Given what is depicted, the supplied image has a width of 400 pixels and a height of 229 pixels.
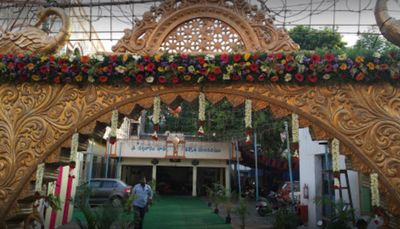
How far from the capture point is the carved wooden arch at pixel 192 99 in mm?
3715

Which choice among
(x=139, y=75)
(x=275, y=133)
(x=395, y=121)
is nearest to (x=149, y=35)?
(x=139, y=75)

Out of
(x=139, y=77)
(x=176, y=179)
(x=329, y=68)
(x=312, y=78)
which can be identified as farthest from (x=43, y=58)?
(x=176, y=179)

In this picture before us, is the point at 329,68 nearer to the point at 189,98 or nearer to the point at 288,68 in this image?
the point at 288,68

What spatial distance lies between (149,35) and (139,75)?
1.83 feet

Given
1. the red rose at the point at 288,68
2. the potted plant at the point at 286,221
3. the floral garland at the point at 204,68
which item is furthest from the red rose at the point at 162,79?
the potted plant at the point at 286,221

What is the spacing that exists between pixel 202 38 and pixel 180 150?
12.7 meters

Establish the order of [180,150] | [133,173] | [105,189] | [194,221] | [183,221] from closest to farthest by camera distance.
Answer: [183,221]
[194,221]
[105,189]
[180,150]
[133,173]

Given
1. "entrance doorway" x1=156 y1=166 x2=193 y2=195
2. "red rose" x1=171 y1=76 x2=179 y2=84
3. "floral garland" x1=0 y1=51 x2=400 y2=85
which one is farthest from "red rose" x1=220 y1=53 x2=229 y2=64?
"entrance doorway" x1=156 y1=166 x2=193 y2=195

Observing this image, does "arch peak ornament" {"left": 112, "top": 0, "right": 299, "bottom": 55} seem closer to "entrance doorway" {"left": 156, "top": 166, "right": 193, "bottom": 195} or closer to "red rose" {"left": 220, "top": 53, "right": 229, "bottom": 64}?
"red rose" {"left": 220, "top": 53, "right": 229, "bottom": 64}

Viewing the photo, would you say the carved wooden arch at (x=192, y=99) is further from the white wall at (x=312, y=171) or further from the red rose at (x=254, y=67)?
the white wall at (x=312, y=171)

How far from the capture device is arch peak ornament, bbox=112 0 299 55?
4.04 meters

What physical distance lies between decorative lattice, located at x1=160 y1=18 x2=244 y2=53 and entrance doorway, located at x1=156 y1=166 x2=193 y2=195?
1675 cm

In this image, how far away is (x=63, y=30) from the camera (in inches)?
164

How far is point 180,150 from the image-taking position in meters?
16.5
